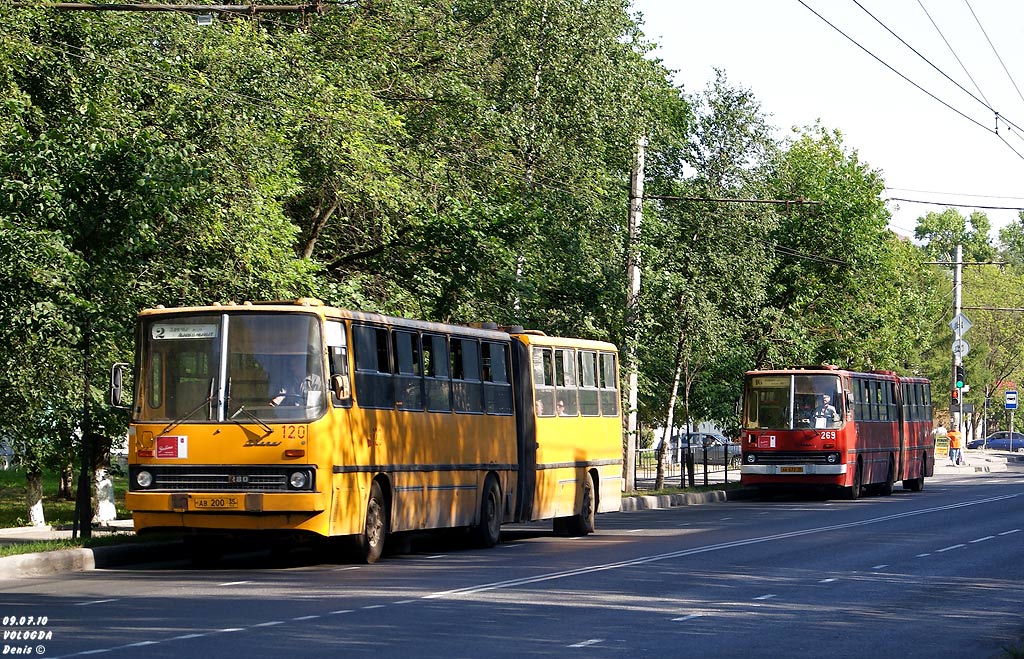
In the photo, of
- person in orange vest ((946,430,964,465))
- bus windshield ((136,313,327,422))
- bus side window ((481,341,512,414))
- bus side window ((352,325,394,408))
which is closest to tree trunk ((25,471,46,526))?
bus side window ((481,341,512,414))

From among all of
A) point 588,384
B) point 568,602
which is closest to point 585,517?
point 588,384

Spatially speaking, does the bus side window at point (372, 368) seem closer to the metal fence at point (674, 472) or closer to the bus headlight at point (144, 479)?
the bus headlight at point (144, 479)

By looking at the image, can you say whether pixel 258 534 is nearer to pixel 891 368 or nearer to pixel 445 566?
pixel 445 566

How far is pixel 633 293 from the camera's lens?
36375 millimetres

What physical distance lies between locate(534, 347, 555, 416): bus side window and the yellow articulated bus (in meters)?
2.25

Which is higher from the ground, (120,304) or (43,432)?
(120,304)

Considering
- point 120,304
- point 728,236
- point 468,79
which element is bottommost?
point 120,304

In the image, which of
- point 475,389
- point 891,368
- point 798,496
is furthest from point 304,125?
point 891,368

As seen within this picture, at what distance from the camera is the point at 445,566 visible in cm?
1959

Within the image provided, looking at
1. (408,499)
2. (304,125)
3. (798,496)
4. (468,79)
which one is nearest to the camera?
(408,499)

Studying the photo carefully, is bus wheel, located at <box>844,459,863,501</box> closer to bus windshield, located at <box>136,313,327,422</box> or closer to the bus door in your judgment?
the bus door

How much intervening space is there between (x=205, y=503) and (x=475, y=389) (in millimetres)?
6137

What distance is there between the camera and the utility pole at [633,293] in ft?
118
